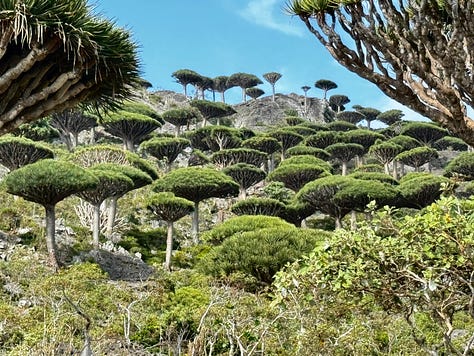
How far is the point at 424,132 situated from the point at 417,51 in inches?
1835

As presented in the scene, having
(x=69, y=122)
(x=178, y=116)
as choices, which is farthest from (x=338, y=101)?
(x=69, y=122)

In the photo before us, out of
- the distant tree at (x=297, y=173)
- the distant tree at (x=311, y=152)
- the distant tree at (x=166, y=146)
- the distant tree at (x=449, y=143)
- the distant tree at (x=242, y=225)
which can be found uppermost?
the distant tree at (x=449, y=143)

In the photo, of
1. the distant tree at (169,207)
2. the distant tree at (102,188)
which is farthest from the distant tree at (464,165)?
the distant tree at (102,188)

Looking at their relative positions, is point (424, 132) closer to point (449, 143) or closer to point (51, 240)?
point (449, 143)

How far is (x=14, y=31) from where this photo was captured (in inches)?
275

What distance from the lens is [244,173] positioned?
1419 inches

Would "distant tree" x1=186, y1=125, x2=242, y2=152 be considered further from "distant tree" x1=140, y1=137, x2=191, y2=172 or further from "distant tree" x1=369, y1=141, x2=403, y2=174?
"distant tree" x1=369, y1=141, x2=403, y2=174

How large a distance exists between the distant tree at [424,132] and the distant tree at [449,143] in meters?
1.99

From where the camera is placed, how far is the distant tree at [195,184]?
1060 inches

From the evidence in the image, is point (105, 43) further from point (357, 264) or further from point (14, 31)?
point (357, 264)

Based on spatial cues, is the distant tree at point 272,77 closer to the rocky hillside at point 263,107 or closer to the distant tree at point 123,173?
the rocky hillside at point 263,107

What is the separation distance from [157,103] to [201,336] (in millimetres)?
61703

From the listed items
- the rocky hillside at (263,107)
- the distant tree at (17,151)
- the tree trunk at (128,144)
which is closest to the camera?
the distant tree at (17,151)

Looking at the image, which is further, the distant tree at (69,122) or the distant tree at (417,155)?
the distant tree at (69,122)
